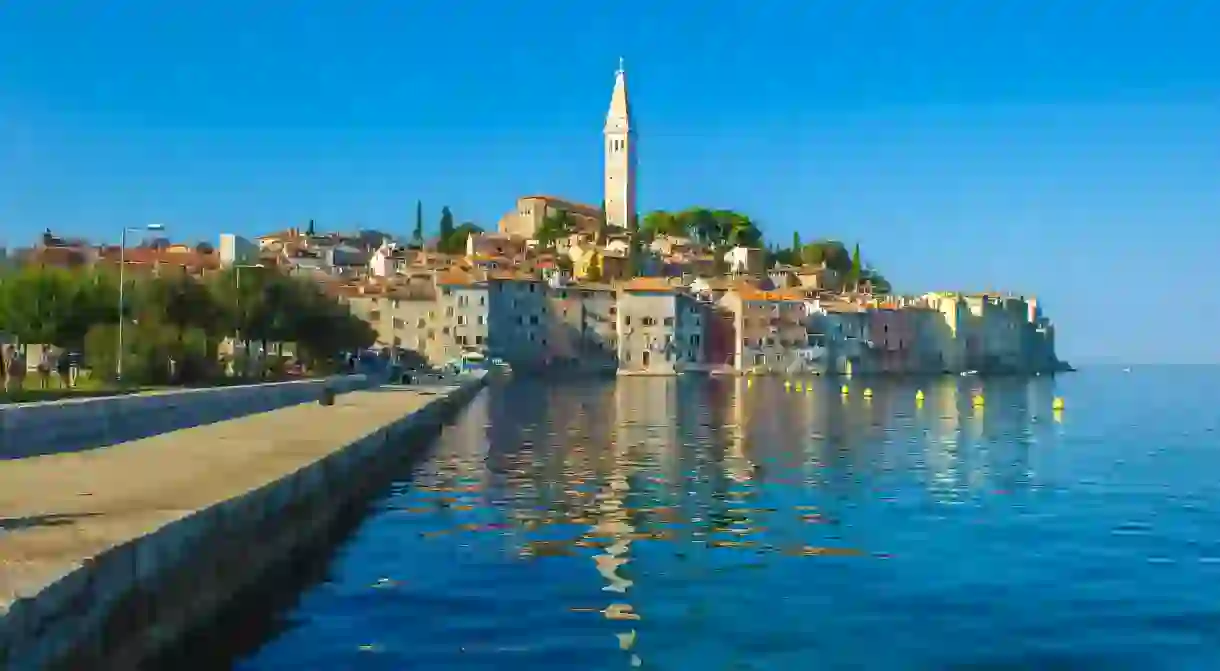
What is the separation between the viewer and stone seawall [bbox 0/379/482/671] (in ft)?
26.8

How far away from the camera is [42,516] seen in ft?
39.8

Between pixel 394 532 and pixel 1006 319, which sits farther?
pixel 1006 319

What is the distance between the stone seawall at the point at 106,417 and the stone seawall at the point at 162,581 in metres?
3.76

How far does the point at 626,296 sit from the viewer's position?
447 feet

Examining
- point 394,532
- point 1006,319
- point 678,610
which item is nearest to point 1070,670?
point 678,610

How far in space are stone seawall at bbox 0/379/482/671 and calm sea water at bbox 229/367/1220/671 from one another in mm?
776

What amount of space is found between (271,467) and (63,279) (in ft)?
111

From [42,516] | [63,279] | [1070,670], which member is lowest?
Answer: [1070,670]

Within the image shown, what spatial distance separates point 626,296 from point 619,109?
48588 mm

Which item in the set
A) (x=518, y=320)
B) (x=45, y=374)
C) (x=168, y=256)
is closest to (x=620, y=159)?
(x=518, y=320)

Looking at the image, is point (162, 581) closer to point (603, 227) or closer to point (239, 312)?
point (239, 312)

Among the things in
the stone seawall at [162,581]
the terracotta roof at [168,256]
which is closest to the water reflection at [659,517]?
the stone seawall at [162,581]

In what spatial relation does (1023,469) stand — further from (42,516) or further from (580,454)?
(42,516)

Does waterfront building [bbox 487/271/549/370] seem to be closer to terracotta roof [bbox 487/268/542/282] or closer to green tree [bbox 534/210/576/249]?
terracotta roof [bbox 487/268/542/282]
